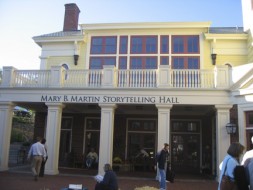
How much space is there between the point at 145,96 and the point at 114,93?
146 cm

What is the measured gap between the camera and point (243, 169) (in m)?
4.32

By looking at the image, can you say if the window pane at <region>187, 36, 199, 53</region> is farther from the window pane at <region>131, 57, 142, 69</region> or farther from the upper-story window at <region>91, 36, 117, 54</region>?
the upper-story window at <region>91, 36, 117, 54</region>

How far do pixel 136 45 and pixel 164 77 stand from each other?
4.34 metres

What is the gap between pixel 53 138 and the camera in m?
14.5

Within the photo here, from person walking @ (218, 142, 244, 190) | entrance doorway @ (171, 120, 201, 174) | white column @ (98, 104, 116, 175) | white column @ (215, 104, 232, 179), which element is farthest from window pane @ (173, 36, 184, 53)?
person walking @ (218, 142, 244, 190)

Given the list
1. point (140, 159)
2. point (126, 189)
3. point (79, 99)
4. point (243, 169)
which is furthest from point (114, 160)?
point (243, 169)

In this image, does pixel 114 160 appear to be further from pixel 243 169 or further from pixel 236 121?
pixel 243 169

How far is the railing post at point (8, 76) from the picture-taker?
1538cm

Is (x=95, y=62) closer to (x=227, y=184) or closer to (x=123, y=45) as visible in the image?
(x=123, y=45)

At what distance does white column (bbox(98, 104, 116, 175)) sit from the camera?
14016 mm

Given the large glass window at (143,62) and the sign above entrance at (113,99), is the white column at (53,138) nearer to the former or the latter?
the sign above entrance at (113,99)

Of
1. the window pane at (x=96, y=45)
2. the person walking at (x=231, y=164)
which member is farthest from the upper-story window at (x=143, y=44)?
the person walking at (x=231, y=164)

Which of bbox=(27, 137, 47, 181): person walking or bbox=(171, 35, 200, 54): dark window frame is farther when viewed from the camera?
bbox=(171, 35, 200, 54): dark window frame

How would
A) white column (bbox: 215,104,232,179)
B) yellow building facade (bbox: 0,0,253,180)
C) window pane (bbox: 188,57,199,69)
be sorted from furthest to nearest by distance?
1. window pane (bbox: 188,57,199,69)
2. yellow building facade (bbox: 0,0,253,180)
3. white column (bbox: 215,104,232,179)
